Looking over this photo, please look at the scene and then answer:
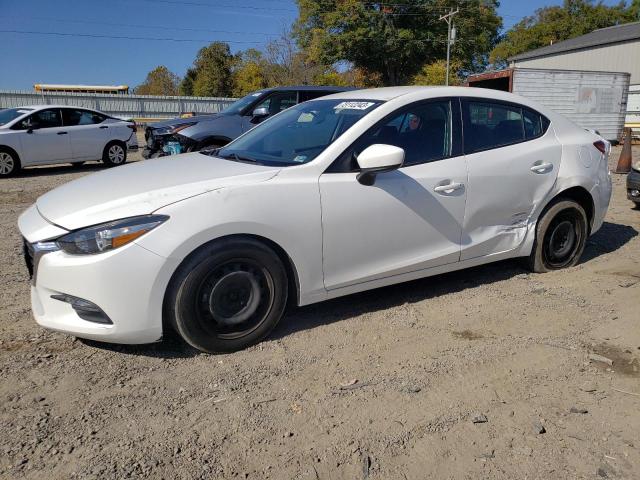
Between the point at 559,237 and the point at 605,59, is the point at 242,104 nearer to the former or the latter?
the point at 559,237

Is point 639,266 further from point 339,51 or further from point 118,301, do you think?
point 339,51

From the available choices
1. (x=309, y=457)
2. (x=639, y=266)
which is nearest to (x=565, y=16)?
(x=639, y=266)

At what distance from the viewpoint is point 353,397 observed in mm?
2980

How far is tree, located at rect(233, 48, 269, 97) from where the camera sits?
5028cm

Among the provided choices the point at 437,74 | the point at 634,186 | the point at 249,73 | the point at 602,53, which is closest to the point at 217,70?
the point at 249,73

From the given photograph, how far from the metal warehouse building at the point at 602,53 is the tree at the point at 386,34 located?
31.1 ft

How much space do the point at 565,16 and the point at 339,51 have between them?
31139 mm

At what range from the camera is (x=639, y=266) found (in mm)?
5262

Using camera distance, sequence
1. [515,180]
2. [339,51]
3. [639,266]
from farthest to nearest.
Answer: [339,51] < [639,266] < [515,180]

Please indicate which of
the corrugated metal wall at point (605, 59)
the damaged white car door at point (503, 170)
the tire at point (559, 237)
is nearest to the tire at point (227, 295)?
the damaged white car door at point (503, 170)

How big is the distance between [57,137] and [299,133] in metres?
9.94

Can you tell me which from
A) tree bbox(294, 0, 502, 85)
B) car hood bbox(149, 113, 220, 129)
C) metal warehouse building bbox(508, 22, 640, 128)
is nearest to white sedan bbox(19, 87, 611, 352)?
car hood bbox(149, 113, 220, 129)

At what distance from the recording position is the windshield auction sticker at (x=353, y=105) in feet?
13.3

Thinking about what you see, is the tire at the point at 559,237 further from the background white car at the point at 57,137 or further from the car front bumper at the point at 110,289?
the background white car at the point at 57,137
